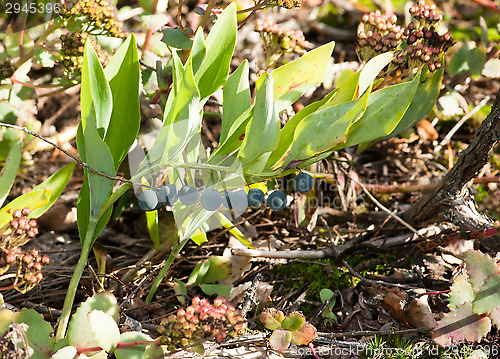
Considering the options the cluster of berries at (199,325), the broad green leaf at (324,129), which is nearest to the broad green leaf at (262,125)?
the broad green leaf at (324,129)

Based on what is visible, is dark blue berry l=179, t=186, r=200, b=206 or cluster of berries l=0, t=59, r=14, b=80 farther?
cluster of berries l=0, t=59, r=14, b=80

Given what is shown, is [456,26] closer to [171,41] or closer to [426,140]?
[426,140]

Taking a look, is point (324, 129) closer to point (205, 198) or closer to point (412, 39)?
point (205, 198)

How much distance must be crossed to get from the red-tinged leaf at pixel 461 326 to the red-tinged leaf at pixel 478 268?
2.9 inches

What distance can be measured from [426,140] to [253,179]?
116cm

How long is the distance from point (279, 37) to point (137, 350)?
0.99 meters

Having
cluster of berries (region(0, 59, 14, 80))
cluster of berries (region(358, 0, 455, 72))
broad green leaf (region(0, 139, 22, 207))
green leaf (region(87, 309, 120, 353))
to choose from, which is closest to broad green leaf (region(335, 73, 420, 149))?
cluster of berries (region(358, 0, 455, 72))

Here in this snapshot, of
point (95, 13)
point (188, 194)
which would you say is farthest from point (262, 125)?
point (95, 13)

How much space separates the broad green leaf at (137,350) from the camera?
37.6 inches

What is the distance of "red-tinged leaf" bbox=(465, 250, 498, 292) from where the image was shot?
1034 millimetres

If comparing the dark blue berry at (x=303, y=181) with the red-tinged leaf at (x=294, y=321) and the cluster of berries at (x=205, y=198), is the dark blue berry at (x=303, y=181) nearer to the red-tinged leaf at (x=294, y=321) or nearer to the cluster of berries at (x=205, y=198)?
the cluster of berries at (x=205, y=198)

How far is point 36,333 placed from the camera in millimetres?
991

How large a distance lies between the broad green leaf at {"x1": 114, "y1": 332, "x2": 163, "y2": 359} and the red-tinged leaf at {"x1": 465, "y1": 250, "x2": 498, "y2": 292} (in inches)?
27.5

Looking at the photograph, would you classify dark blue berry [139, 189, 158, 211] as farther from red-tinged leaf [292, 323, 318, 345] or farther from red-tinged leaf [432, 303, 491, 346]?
red-tinged leaf [432, 303, 491, 346]
